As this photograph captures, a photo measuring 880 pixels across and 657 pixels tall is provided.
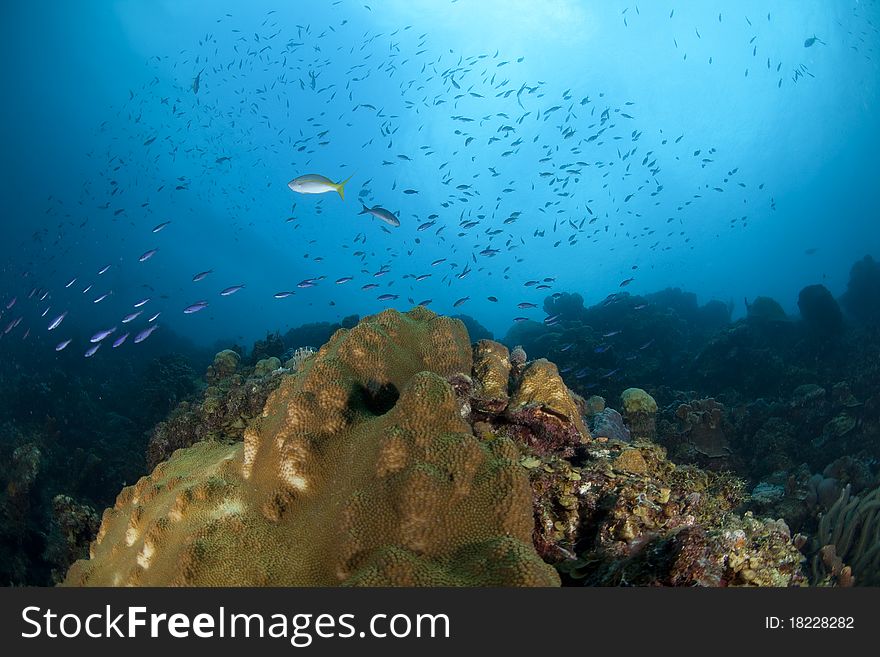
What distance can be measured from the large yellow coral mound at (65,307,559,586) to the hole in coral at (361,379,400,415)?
1cm

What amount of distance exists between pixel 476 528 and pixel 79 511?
7087 mm

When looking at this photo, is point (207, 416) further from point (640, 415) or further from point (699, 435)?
point (699, 435)

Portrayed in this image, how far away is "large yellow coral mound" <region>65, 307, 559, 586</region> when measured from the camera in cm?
240

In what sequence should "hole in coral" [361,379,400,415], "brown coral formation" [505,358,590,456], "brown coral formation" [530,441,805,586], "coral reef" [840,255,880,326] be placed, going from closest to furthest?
"brown coral formation" [530,441,805,586] → "hole in coral" [361,379,400,415] → "brown coral formation" [505,358,590,456] → "coral reef" [840,255,880,326]

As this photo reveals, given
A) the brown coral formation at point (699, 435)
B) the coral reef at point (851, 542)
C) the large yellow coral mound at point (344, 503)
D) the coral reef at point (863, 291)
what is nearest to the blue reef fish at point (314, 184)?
the large yellow coral mound at point (344, 503)

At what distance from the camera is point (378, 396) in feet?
12.6

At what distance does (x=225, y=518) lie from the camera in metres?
2.98

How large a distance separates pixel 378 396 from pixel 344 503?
1247 mm

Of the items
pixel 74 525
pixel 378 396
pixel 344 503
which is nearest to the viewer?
pixel 344 503

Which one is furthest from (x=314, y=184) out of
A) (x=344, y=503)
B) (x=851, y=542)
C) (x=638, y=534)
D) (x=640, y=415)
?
(x=851, y=542)

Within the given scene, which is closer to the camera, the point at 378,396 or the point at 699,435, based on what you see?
the point at 378,396

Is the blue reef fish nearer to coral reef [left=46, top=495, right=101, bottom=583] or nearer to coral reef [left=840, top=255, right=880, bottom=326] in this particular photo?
coral reef [left=46, top=495, right=101, bottom=583]

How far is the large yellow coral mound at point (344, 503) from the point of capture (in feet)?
7.89

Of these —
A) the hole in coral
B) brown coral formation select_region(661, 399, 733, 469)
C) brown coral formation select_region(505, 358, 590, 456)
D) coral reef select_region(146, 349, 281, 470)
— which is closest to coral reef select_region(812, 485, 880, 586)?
brown coral formation select_region(661, 399, 733, 469)
